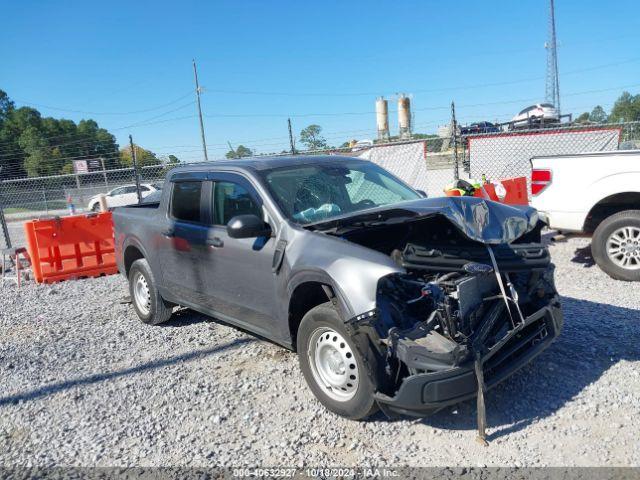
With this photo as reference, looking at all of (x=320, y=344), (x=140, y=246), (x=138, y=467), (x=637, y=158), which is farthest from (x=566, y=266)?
(x=138, y=467)

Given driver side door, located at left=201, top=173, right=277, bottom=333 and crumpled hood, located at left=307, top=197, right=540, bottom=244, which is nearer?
crumpled hood, located at left=307, top=197, right=540, bottom=244

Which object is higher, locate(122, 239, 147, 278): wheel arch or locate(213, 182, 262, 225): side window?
locate(213, 182, 262, 225): side window

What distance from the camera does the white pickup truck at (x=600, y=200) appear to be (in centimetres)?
612

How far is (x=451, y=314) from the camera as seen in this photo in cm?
315

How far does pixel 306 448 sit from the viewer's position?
326cm

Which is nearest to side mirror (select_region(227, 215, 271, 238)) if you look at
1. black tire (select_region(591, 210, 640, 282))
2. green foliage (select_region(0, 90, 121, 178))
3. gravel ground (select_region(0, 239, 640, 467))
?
gravel ground (select_region(0, 239, 640, 467))

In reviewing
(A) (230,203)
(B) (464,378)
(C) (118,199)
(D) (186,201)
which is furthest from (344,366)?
(C) (118,199)

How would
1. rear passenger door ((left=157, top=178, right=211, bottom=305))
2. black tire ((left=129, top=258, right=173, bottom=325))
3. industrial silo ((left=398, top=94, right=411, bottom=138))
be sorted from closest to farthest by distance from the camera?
rear passenger door ((left=157, top=178, right=211, bottom=305)) < black tire ((left=129, top=258, right=173, bottom=325)) < industrial silo ((left=398, top=94, right=411, bottom=138))

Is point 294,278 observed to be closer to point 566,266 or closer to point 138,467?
point 138,467

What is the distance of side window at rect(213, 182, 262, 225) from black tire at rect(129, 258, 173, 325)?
1.54 m

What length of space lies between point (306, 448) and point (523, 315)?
71.7 inches

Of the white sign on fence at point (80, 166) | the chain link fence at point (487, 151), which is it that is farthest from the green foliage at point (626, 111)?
the white sign on fence at point (80, 166)

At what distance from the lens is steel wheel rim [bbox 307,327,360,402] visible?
337 centimetres

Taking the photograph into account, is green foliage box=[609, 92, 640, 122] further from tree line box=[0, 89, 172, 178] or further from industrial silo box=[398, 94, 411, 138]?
tree line box=[0, 89, 172, 178]
